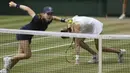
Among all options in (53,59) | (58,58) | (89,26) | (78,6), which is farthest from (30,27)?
(78,6)

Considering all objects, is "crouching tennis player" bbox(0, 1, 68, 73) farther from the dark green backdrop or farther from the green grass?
the dark green backdrop

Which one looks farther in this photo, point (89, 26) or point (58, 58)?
point (58, 58)

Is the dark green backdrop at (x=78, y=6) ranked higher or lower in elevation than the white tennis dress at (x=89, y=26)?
lower

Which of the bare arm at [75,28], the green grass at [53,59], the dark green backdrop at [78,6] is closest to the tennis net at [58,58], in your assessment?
the green grass at [53,59]

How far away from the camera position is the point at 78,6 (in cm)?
2509

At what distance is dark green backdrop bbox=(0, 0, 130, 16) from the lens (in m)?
24.1

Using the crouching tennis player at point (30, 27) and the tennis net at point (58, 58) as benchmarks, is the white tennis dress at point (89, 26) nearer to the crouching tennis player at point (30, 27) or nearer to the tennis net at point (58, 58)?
the tennis net at point (58, 58)

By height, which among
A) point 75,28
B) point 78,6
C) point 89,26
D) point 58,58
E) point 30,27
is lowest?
point 78,6

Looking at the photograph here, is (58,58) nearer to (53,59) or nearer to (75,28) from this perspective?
(53,59)

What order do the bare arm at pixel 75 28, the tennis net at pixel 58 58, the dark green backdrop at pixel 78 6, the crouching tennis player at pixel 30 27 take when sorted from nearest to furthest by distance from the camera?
the tennis net at pixel 58 58
the crouching tennis player at pixel 30 27
the bare arm at pixel 75 28
the dark green backdrop at pixel 78 6

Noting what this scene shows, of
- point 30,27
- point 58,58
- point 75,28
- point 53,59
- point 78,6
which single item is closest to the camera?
point 30,27

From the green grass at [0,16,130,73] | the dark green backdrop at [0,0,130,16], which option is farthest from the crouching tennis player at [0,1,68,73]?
the dark green backdrop at [0,0,130,16]

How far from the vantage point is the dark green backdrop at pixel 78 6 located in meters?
24.1

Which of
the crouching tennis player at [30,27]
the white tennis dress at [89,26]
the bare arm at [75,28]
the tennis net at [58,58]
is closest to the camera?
the tennis net at [58,58]
